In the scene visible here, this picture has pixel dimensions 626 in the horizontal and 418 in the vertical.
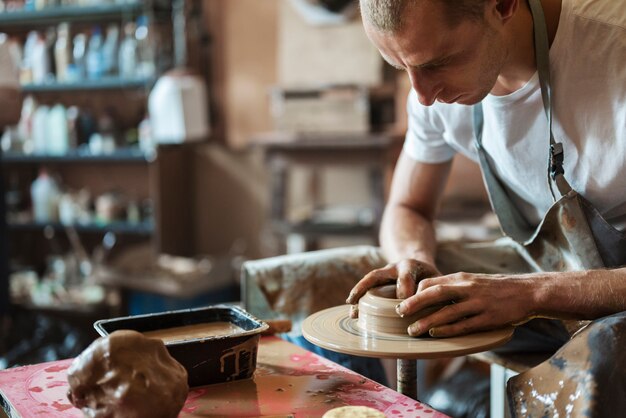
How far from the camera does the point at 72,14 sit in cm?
434

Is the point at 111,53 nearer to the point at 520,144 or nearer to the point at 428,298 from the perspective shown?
the point at 520,144

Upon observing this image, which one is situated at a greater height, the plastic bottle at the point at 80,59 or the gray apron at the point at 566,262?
the plastic bottle at the point at 80,59

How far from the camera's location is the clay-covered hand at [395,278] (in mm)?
1386

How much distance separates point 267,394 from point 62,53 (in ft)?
11.8

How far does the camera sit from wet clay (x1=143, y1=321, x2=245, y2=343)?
144cm

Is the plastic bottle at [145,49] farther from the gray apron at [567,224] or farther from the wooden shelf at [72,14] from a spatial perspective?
the gray apron at [567,224]

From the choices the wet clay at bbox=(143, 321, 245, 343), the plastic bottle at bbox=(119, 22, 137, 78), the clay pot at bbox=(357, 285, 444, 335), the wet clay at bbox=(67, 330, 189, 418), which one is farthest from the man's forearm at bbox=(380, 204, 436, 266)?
the plastic bottle at bbox=(119, 22, 137, 78)

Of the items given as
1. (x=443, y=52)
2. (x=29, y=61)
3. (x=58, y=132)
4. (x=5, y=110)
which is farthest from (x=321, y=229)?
(x=29, y=61)

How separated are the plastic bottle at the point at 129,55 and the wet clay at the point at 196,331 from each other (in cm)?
294

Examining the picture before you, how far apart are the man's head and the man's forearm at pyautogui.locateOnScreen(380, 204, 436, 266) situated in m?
0.43

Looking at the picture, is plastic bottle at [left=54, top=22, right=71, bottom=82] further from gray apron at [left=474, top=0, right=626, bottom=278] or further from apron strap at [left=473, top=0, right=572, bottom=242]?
gray apron at [left=474, top=0, right=626, bottom=278]

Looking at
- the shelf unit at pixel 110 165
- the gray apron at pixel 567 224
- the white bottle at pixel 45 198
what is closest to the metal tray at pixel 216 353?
the gray apron at pixel 567 224

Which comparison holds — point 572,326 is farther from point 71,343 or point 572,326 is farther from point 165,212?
point 165,212

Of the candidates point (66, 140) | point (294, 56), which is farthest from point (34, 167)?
point (294, 56)
